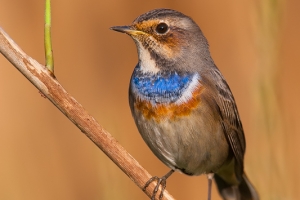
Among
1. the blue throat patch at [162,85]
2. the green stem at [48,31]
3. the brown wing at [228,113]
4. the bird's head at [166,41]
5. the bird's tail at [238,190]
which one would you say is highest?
the green stem at [48,31]

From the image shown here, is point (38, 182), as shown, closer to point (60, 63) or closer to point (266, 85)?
point (60, 63)

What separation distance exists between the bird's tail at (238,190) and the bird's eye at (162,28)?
1.56 m

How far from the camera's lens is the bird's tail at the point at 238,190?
5.04m

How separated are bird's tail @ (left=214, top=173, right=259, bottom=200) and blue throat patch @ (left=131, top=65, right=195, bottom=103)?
4.48ft

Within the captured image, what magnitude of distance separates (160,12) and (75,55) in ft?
7.77

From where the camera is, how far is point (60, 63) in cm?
632

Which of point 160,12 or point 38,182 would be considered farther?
point 38,182

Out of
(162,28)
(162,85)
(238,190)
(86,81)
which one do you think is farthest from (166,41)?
(86,81)

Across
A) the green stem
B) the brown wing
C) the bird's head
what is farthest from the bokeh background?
the green stem

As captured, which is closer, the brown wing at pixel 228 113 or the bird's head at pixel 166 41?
the bird's head at pixel 166 41

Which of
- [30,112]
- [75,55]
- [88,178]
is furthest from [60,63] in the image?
[88,178]

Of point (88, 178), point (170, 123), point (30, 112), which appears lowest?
point (88, 178)

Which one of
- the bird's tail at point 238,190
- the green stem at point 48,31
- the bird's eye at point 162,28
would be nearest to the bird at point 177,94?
the bird's eye at point 162,28

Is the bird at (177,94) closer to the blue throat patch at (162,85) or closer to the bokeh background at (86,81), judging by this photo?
the blue throat patch at (162,85)
